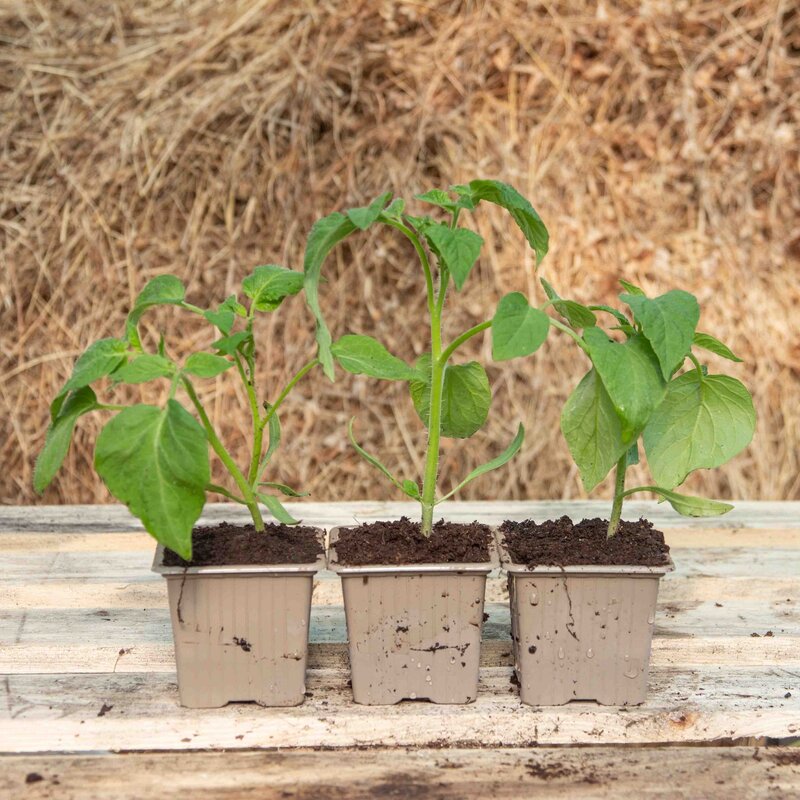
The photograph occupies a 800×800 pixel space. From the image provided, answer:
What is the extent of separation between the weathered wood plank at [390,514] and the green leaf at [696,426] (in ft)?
1.65

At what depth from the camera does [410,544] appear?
98 centimetres

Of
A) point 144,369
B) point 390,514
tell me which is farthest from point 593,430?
point 390,514

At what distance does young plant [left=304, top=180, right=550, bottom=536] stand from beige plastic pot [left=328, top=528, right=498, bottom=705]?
0.07 meters

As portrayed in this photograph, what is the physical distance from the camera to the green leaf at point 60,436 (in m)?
0.90

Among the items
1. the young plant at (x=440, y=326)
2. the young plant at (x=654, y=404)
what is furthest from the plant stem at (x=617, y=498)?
the young plant at (x=440, y=326)

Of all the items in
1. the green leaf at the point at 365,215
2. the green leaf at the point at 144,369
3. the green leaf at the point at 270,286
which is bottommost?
the green leaf at the point at 144,369

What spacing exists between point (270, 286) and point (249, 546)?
246 millimetres

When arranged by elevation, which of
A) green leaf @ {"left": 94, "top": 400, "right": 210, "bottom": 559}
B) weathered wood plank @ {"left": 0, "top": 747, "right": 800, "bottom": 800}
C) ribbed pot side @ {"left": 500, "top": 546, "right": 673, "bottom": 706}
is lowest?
weathered wood plank @ {"left": 0, "top": 747, "right": 800, "bottom": 800}

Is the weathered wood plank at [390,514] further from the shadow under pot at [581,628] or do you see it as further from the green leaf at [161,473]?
the green leaf at [161,473]

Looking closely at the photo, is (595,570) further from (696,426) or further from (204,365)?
(204,365)

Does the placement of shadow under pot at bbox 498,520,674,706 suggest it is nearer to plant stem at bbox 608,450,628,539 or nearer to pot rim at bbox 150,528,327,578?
plant stem at bbox 608,450,628,539

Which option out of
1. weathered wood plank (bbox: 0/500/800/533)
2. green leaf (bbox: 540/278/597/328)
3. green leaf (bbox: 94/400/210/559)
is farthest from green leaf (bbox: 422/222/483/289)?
weathered wood plank (bbox: 0/500/800/533)

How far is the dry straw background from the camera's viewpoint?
220 centimetres

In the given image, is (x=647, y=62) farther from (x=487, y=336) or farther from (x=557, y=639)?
(x=557, y=639)
